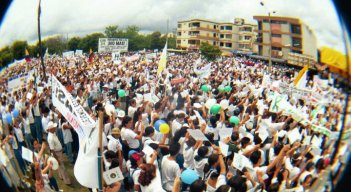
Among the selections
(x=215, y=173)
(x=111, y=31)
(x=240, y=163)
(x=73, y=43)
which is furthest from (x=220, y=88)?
(x=73, y=43)

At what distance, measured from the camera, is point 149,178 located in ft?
10.7

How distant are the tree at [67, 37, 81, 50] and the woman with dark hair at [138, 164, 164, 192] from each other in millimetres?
1339

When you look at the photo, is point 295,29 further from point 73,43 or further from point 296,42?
point 73,43

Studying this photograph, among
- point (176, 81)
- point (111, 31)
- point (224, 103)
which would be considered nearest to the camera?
point (111, 31)

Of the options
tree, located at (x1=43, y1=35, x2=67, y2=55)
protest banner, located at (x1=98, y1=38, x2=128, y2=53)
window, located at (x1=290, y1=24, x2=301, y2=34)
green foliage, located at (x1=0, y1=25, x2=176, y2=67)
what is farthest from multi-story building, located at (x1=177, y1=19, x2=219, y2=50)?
tree, located at (x1=43, y1=35, x2=67, y2=55)

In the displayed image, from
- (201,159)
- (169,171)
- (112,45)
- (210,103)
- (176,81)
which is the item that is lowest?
(169,171)

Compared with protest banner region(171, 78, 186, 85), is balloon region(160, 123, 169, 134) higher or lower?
lower

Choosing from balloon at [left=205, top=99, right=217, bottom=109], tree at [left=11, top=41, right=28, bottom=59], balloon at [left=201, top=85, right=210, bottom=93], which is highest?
tree at [left=11, top=41, right=28, bottom=59]

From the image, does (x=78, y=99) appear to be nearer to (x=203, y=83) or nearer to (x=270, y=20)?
(x=203, y=83)

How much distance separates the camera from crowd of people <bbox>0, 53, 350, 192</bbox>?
2.88m

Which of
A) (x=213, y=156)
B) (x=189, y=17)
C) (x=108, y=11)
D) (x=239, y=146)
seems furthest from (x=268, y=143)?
(x=108, y=11)

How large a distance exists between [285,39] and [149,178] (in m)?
1.89

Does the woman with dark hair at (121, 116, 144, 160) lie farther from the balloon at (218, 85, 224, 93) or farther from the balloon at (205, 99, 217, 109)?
the balloon at (218, 85, 224, 93)

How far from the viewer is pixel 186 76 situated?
3400 mm
